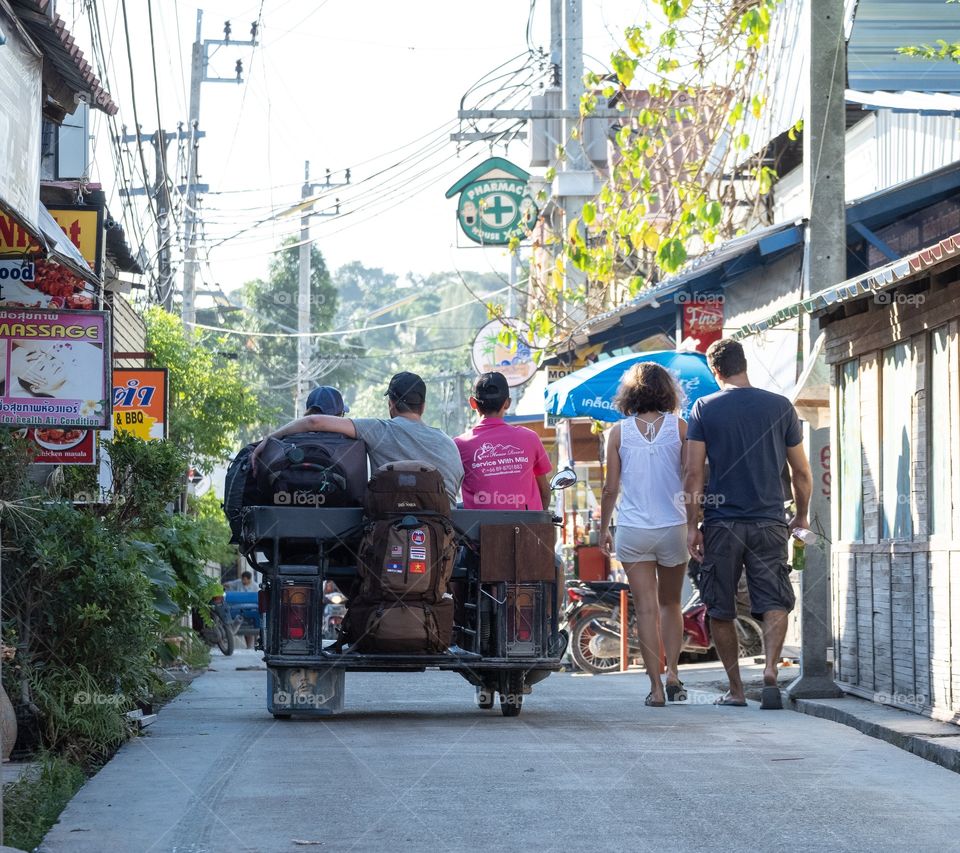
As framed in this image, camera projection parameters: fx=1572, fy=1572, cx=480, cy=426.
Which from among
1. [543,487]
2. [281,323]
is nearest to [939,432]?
[543,487]

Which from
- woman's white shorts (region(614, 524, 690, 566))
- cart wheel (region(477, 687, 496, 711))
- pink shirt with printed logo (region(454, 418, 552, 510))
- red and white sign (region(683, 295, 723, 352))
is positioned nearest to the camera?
cart wheel (region(477, 687, 496, 711))

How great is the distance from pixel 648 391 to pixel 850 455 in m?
1.42

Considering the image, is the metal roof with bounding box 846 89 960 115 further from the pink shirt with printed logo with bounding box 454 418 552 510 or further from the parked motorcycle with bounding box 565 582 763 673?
the parked motorcycle with bounding box 565 582 763 673

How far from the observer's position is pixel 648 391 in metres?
9.92

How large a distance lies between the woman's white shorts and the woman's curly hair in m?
0.77

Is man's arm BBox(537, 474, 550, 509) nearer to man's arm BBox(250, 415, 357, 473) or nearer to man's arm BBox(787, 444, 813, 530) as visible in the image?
man's arm BBox(250, 415, 357, 473)

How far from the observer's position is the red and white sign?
19.1m

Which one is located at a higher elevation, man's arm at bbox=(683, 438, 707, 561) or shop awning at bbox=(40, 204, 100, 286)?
shop awning at bbox=(40, 204, 100, 286)

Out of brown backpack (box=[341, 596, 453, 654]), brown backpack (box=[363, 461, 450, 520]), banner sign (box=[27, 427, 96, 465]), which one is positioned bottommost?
brown backpack (box=[341, 596, 453, 654])

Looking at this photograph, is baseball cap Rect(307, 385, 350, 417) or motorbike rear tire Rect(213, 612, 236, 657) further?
motorbike rear tire Rect(213, 612, 236, 657)

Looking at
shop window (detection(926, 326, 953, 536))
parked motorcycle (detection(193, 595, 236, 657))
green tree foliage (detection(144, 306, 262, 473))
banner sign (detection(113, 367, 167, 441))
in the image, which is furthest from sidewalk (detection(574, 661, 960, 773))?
green tree foliage (detection(144, 306, 262, 473))

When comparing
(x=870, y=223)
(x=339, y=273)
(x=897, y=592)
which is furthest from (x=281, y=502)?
(x=339, y=273)

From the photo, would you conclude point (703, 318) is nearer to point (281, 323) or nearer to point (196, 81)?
point (196, 81)

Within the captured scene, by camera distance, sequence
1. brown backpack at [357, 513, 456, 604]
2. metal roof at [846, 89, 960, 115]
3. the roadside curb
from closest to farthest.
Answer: the roadside curb
brown backpack at [357, 513, 456, 604]
metal roof at [846, 89, 960, 115]
